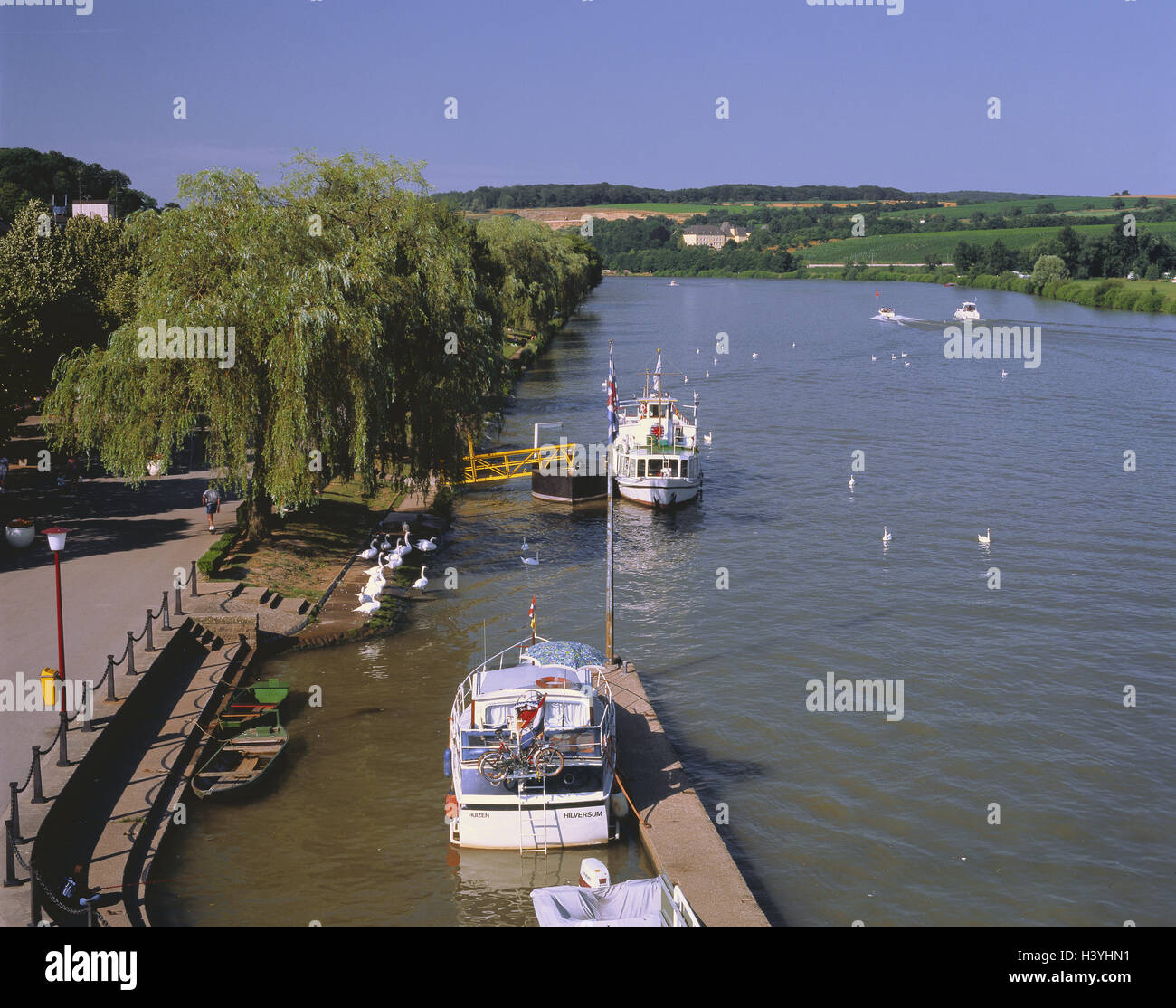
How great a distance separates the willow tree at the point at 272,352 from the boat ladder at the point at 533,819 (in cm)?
1501

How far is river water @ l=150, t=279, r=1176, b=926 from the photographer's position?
2039 cm

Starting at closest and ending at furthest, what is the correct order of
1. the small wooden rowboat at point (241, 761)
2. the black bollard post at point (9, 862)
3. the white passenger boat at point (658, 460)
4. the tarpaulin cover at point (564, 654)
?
the black bollard post at point (9, 862) → the small wooden rowboat at point (241, 761) → the tarpaulin cover at point (564, 654) → the white passenger boat at point (658, 460)

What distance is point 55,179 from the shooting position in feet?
414

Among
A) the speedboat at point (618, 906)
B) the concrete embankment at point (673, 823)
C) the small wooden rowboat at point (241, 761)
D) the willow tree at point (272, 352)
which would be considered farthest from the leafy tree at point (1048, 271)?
the speedboat at point (618, 906)

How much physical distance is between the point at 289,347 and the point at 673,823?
18263 mm

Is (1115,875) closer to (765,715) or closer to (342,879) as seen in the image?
(765,715)

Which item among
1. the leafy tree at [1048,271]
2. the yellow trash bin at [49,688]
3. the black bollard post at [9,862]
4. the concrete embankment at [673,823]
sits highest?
the leafy tree at [1048,271]

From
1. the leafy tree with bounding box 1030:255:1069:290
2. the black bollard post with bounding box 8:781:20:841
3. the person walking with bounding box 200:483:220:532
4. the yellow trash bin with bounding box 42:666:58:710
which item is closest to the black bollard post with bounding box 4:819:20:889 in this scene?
the black bollard post with bounding box 8:781:20:841

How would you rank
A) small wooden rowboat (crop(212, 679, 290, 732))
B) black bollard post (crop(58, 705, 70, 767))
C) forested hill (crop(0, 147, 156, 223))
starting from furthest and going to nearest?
forested hill (crop(0, 147, 156, 223))
small wooden rowboat (crop(212, 679, 290, 732))
black bollard post (crop(58, 705, 70, 767))

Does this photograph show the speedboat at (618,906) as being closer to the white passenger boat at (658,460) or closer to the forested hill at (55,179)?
the white passenger boat at (658,460)

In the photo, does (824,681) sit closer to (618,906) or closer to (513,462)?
(618,906)

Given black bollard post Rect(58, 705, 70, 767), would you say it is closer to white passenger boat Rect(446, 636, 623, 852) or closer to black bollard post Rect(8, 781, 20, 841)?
black bollard post Rect(8, 781, 20, 841)

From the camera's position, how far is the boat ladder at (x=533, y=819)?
68.2 ft
